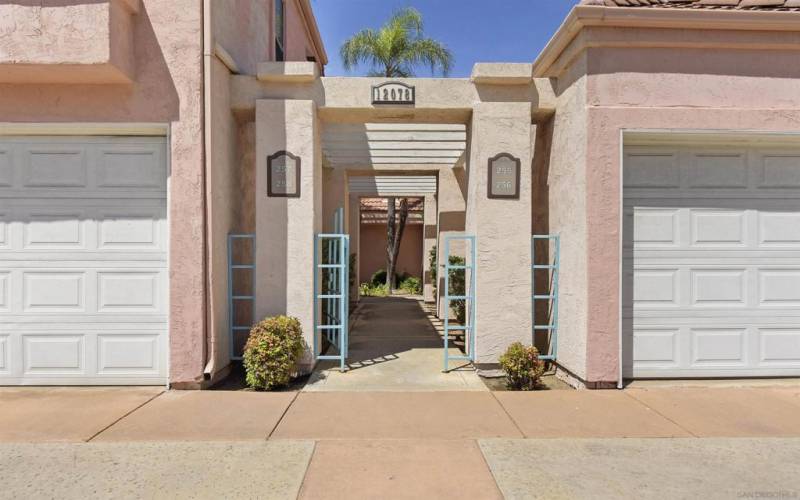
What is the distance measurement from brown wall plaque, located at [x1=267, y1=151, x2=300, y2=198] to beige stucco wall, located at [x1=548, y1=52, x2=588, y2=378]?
342 centimetres

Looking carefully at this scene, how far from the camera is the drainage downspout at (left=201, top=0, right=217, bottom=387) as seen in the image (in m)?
5.24

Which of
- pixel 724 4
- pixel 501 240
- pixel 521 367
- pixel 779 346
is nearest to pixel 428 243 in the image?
pixel 501 240

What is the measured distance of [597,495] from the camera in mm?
3070

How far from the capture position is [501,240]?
587 cm

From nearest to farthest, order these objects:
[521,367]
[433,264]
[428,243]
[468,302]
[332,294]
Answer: [521,367], [468,302], [332,294], [433,264], [428,243]

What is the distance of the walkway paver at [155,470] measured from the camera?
3.12 meters

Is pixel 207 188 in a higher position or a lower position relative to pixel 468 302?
higher

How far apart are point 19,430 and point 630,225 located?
21.9ft

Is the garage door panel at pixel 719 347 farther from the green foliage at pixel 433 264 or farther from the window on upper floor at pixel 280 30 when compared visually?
the window on upper floor at pixel 280 30

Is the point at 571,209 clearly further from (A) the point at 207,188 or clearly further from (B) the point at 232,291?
(B) the point at 232,291

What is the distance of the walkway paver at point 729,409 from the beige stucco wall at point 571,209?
0.86 metres

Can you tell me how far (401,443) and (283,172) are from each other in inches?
142

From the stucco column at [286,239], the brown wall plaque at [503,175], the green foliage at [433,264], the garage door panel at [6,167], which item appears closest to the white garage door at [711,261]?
the brown wall plaque at [503,175]

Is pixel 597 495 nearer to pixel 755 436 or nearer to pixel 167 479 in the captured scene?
pixel 755 436
